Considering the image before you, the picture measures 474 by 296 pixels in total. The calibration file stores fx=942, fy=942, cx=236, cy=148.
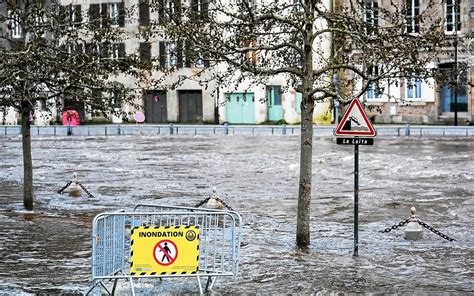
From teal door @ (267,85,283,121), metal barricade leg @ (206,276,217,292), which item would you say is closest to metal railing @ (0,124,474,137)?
teal door @ (267,85,283,121)

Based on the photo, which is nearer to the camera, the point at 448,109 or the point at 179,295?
the point at 179,295

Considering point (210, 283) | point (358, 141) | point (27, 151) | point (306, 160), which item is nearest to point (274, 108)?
point (27, 151)

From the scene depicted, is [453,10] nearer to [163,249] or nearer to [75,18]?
[75,18]

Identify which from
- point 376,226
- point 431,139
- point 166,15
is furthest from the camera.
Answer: point 431,139

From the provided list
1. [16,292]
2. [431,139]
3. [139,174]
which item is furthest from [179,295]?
[431,139]

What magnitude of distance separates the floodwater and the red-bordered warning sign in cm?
95

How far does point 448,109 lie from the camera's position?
57.6 metres

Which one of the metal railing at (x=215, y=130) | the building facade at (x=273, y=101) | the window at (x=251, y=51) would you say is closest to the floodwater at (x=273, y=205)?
the metal railing at (x=215, y=130)

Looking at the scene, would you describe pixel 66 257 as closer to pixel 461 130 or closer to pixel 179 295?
pixel 179 295

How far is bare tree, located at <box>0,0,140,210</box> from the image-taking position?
2061 centimetres

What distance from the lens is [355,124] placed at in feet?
54.7

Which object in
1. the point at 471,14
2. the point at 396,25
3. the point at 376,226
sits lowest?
the point at 376,226

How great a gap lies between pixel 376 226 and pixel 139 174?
46.6 ft

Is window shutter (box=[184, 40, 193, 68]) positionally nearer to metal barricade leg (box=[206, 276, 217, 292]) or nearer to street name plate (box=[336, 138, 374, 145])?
street name plate (box=[336, 138, 374, 145])
